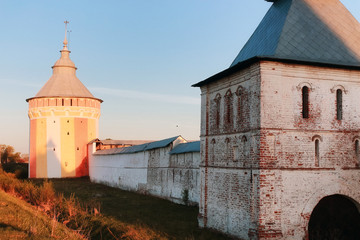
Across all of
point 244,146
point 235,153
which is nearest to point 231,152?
point 235,153

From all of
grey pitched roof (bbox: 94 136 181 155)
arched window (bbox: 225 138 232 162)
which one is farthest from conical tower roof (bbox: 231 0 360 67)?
grey pitched roof (bbox: 94 136 181 155)

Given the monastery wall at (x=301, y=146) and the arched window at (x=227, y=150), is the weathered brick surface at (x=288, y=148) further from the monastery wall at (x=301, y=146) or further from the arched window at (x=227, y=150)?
the arched window at (x=227, y=150)

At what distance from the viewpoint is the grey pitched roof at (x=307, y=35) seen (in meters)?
10.8

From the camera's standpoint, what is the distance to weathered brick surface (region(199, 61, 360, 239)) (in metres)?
10.2

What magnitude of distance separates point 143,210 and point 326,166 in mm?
9177

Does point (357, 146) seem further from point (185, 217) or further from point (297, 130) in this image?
point (185, 217)

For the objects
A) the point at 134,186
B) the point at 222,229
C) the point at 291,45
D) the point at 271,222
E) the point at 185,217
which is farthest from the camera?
the point at 134,186

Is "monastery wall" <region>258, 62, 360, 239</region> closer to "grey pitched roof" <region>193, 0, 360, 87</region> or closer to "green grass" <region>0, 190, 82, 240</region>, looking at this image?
"grey pitched roof" <region>193, 0, 360, 87</region>

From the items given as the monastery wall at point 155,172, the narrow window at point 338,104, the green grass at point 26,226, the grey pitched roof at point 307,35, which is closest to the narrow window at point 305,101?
the grey pitched roof at point 307,35

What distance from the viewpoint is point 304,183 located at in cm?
1040

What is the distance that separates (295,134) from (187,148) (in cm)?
964

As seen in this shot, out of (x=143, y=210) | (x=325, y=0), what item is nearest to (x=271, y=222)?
(x=325, y=0)

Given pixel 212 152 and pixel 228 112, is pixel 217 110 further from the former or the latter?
pixel 212 152

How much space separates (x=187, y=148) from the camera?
19703 mm
